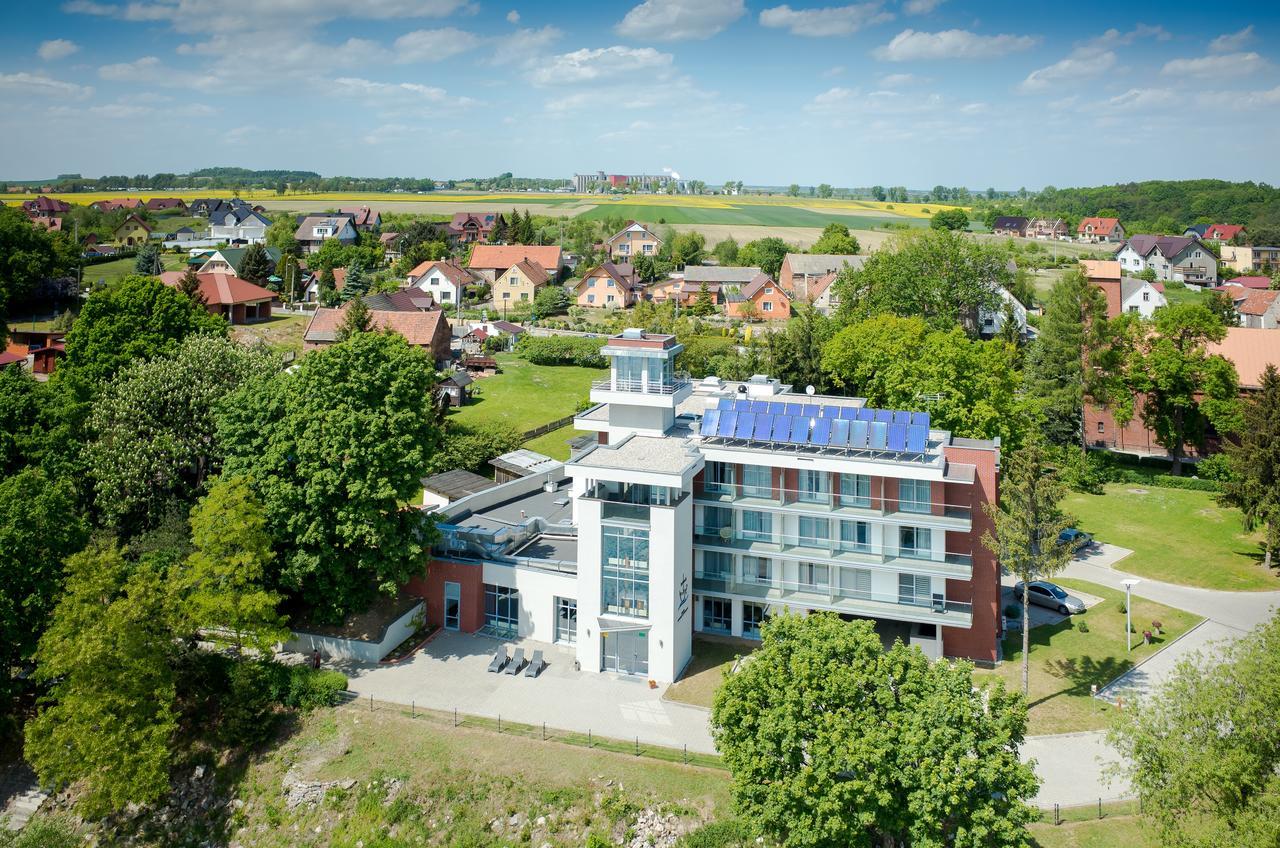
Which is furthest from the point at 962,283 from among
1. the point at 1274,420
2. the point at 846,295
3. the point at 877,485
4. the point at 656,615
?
the point at 656,615

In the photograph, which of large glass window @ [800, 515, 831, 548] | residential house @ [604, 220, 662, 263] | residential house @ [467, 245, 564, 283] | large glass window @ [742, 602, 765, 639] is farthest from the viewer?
residential house @ [604, 220, 662, 263]

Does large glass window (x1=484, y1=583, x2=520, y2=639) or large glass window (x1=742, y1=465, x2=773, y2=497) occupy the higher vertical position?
large glass window (x1=742, y1=465, x2=773, y2=497)

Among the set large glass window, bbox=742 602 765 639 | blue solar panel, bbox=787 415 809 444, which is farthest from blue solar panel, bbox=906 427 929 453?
large glass window, bbox=742 602 765 639

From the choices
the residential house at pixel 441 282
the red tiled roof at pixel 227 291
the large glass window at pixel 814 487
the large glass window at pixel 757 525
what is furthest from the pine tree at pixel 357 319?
the large glass window at pixel 814 487

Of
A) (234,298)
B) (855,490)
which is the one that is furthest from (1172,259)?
(234,298)

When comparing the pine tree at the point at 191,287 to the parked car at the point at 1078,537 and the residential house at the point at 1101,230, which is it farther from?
the residential house at the point at 1101,230

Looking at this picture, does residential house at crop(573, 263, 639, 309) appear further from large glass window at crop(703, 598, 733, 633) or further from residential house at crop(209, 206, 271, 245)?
large glass window at crop(703, 598, 733, 633)

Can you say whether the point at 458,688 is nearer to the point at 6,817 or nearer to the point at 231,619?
the point at 231,619
